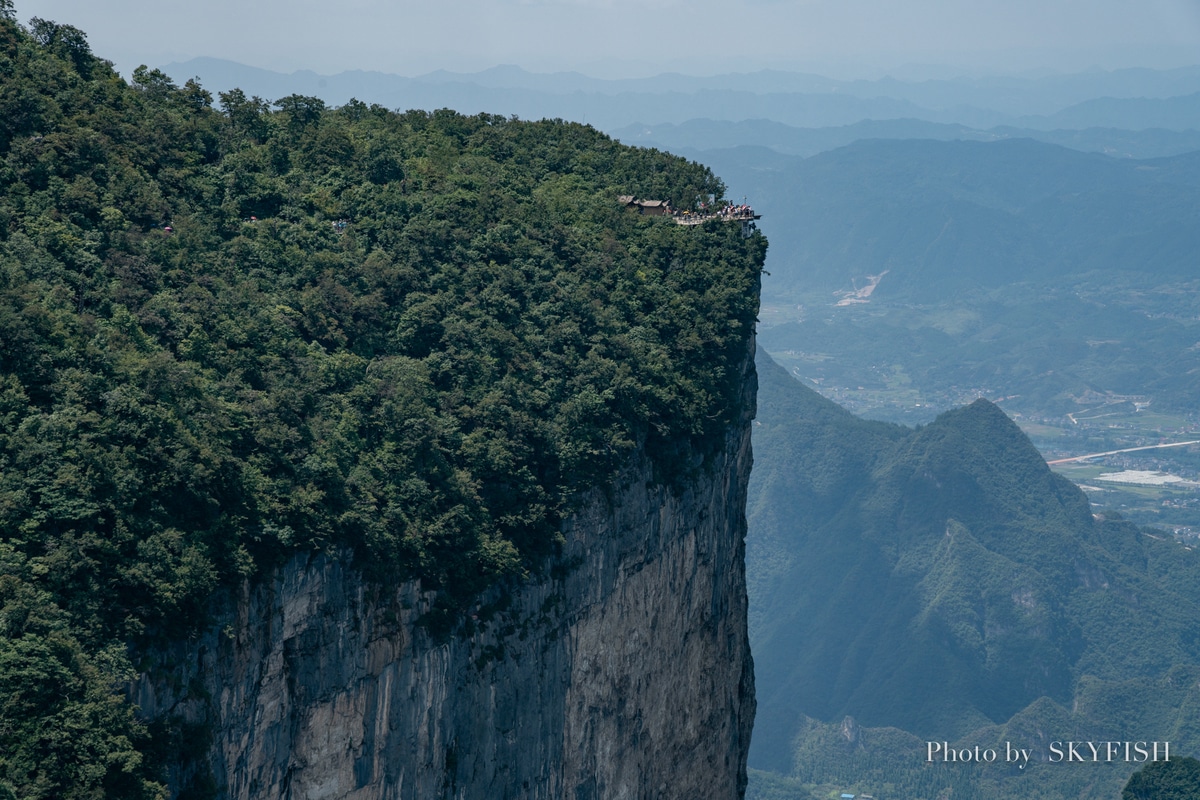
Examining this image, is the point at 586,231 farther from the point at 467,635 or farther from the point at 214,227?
the point at 467,635

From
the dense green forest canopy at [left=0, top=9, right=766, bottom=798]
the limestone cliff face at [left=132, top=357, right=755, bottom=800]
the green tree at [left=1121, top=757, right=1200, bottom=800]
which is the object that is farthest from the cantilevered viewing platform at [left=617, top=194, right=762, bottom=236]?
the green tree at [left=1121, top=757, right=1200, bottom=800]

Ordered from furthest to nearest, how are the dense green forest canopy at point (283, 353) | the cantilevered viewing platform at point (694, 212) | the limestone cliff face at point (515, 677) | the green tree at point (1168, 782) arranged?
the green tree at point (1168, 782) < the cantilevered viewing platform at point (694, 212) < the limestone cliff face at point (515, 677) < the dense green forest canopy at point (283, 353)

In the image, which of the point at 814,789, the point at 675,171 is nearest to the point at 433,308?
the point at 675,171

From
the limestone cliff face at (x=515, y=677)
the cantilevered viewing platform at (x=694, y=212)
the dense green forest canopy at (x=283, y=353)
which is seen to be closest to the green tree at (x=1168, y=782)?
the limestone cliff face at (x=515, y=677)

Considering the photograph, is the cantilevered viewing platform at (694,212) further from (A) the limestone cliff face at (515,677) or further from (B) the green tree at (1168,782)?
(B) the green tree at (1168,782)

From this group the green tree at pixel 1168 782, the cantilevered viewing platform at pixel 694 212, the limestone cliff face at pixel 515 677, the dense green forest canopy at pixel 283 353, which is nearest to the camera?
the dense green forest canopy at pixel 283 353

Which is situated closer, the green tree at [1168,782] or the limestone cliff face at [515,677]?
the limestone cliff face at [515,677]

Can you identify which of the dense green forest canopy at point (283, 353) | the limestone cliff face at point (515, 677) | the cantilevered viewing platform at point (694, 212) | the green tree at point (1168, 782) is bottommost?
the green tree at point (1168, 782)
